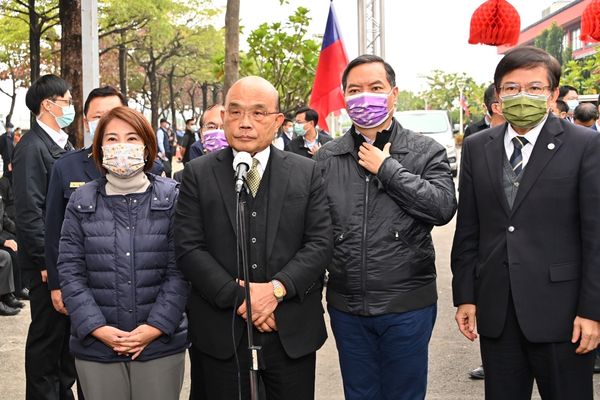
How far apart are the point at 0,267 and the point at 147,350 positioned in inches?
186

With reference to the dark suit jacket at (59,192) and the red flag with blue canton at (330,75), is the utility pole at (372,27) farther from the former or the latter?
the dark suit jacket at (59,192)

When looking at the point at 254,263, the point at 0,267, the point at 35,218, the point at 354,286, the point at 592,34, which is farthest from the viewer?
the point at 0,267

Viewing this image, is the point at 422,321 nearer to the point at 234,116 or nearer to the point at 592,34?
the point at 234,116

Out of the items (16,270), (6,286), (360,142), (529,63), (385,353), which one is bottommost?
(6,286)

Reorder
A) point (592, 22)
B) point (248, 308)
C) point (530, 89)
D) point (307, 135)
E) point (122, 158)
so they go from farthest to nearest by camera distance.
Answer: point (307, 135)
point (592, 22)
point (122, 158)
point (530, 89)
point (248, 308)

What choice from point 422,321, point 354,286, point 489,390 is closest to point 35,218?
point 354,286

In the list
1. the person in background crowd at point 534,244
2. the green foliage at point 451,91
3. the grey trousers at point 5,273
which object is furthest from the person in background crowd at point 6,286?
the green foliage at point 451,91

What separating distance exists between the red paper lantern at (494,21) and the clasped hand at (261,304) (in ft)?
11.1

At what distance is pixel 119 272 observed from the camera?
3424mm

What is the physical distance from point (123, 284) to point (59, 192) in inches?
40.2

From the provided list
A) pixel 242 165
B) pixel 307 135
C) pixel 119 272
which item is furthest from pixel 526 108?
pixel 307 135

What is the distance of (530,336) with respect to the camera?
130 inches

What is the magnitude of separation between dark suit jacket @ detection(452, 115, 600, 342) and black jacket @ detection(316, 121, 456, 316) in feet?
1.03

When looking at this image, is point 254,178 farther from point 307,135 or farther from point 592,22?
point 307,135
